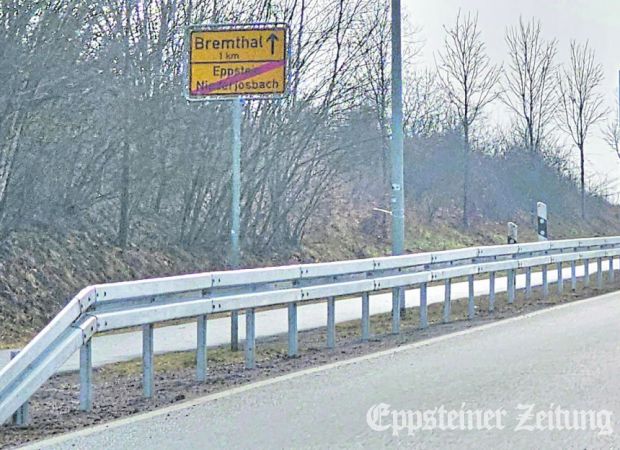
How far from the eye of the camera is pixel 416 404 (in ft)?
26.2

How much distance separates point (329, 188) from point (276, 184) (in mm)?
2545

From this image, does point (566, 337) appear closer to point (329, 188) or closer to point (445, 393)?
point (445, 393)

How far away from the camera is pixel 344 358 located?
1046 cm

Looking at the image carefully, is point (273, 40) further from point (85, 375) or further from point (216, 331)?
point (85, 375)

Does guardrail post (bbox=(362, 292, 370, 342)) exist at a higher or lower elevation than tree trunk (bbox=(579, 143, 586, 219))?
lower

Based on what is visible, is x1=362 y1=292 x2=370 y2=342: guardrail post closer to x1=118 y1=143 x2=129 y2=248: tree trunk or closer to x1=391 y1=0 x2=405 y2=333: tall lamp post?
x1=391 y1=0 x2=405 y2=333: tall lamp post

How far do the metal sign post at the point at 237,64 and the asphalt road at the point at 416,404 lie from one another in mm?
3205

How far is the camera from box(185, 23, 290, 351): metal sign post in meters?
12.1

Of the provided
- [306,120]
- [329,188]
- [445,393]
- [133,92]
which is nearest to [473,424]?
[445,393]

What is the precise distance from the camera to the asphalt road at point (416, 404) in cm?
689

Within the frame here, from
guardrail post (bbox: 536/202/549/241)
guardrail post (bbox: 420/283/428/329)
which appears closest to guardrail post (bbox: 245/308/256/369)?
guardrail post (bbox: 420/283/428/329)

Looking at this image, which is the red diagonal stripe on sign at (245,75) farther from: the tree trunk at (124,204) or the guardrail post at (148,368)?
the tree trunk at (124,204)

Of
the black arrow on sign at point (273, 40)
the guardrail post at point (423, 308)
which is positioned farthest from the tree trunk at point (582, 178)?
the black arrow on sign at point (273, 40)

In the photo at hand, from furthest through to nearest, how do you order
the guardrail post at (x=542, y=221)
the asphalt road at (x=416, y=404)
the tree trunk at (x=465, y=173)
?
the tree trunk at (x=465, y=173) < the guardrail post at (x=542, y=221) < the asphalt road at (x=416, y=404)
